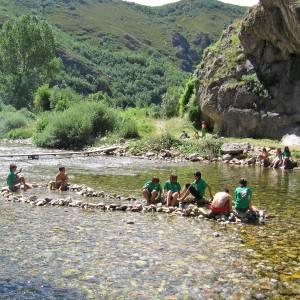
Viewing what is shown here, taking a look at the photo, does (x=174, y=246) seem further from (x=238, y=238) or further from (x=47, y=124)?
(x=47, y=124)

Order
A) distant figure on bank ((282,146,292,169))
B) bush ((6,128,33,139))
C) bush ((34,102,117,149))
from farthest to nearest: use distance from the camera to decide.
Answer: bush ((6,128,33,139)), bush ((34,102,117,149)), distant figure on bank ((282,146,292,169))

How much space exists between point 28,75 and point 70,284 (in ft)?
328

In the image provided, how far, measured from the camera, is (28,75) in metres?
106

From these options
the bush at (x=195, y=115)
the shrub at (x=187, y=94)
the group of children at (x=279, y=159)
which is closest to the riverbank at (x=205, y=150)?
the group of children at (x=279, y=159)

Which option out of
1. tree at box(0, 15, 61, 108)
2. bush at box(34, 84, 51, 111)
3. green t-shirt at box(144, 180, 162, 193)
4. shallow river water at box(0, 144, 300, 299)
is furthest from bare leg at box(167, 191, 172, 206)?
tree at box(0, 15, 61, 108)

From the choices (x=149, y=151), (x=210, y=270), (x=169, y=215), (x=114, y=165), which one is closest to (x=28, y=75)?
A: (x=149, y=151)

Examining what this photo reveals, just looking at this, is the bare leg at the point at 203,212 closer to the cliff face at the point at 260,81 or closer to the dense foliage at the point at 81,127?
the cliff face at the point at 260,81

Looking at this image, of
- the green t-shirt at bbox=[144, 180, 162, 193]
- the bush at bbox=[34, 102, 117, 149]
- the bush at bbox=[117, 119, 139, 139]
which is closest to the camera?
the green t-shirt at bbox=[144, 180, 162, 193]

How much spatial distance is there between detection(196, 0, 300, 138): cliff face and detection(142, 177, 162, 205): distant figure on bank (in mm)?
26569

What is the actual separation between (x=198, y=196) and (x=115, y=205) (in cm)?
338

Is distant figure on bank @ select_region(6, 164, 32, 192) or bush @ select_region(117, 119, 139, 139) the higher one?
bush @ select_region(117, 119, 139, 139)

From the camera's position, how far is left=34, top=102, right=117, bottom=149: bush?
54.1 m

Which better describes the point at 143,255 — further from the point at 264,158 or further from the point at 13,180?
the point at 264,158

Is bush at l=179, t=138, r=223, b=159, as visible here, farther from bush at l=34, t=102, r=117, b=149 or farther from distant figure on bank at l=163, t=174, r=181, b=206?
distant figure on bank at l=163, t=174, r=181, b=206
